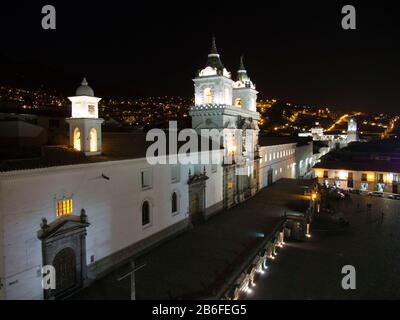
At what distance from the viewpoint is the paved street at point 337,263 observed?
23.0 m

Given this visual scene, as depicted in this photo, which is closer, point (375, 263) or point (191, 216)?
point (375, 263)

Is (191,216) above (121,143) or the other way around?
the other way around

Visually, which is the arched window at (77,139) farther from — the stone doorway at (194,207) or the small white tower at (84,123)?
the stone doorway at (194,207)

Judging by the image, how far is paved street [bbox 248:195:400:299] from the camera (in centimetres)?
2295

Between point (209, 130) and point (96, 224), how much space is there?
827 inches

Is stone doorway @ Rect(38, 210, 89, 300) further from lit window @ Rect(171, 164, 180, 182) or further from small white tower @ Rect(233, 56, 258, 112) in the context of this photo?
small white tower @ Rect(233, 56, 258, 112)

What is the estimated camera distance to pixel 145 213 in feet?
78.8

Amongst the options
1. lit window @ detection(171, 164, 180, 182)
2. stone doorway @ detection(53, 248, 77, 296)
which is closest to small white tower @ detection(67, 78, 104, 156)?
stone doorway @ detection(53, 248, 77, 296)

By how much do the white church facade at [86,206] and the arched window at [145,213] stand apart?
3.0 inches

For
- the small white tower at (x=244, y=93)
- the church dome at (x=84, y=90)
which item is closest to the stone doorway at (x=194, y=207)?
the church dome at (x=84, y=90)

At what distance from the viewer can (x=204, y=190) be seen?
32250 millimetres

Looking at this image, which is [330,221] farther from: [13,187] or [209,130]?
[13,187]

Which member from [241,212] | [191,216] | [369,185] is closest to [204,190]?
[191,216]

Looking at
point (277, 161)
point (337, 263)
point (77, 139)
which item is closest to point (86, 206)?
point (77, 139)
